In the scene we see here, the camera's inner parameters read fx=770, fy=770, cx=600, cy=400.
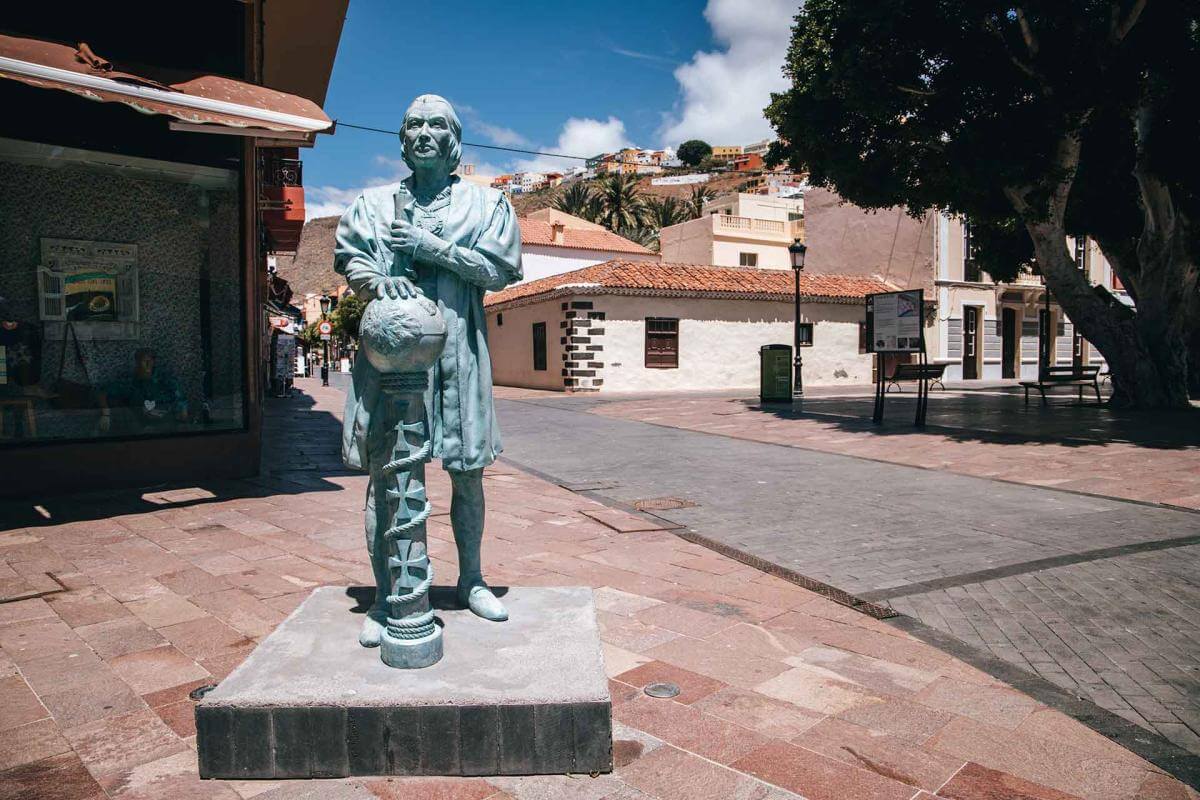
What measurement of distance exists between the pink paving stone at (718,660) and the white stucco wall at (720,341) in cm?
1845

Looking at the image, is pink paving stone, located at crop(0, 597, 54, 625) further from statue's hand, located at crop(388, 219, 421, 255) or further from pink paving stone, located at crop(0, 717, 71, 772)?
statue's hand, located at crop(388, 219, 421, 255)

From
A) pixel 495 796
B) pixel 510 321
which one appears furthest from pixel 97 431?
pixel 510 321

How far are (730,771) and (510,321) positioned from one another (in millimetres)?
24918

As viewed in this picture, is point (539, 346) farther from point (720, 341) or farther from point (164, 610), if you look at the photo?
point (164, 610)

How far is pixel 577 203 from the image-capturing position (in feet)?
159

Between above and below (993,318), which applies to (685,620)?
below

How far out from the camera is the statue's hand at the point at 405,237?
8.55ft

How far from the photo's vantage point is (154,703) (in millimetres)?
2652

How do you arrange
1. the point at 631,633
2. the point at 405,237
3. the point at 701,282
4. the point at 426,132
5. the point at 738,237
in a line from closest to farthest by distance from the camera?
→ the point at 405,237
the point at 426,132
the point at 631,633
the point at 701,282
the point at 738,237

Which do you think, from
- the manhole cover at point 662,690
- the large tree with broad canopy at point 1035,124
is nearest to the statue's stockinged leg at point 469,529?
the manhole cover at point 662,690

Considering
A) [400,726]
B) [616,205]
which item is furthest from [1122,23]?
[616,205]

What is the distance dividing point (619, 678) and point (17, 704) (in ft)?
6.85

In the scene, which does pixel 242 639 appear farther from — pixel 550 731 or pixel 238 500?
pixel 238 500

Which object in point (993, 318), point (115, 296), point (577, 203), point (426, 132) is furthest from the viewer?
point (577, 203)
